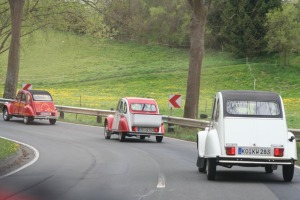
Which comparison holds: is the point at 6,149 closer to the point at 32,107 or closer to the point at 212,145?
the point at 212,145

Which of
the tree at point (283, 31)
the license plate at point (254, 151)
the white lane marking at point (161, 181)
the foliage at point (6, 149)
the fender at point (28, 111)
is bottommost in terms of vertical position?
the white lane marking at point (161, 181)

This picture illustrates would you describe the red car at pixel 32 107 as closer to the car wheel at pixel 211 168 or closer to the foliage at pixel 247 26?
the car wheel at pixel 211 168

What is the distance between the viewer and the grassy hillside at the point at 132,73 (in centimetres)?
6444

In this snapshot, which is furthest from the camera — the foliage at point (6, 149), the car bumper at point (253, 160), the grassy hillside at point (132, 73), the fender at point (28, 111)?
the grassy hillside at point (132, 73)

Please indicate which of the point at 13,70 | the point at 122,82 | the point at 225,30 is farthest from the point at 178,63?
the point at 13,70

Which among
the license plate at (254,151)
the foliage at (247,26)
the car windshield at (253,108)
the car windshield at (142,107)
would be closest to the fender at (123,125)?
the car windshield at (142,107)

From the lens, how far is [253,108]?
14703mm

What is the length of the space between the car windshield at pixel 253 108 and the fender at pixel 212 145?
64 centimetres

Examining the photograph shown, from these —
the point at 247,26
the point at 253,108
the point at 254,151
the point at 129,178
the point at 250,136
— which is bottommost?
the point at 129,178

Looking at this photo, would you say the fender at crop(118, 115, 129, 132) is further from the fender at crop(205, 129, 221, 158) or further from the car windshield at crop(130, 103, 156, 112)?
the fender at crop(205, 129, 221, 158)

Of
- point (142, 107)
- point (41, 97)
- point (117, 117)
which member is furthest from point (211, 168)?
point (41, 97)

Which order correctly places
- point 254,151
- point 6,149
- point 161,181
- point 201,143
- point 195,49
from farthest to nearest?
1. point 195,49
2. point 6,149
3. point 201,143
4. point 254,151
5. point 161,181

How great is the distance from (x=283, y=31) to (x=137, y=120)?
55724 millimetres

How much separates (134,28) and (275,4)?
150ft
